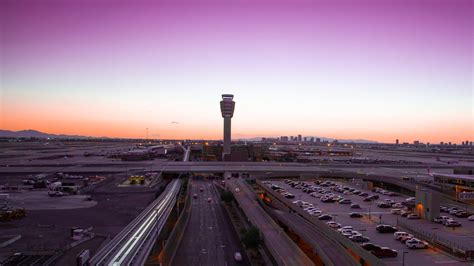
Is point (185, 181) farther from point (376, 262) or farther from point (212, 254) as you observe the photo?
point (376, 262)

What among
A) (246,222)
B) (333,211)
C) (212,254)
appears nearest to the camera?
(212,254)

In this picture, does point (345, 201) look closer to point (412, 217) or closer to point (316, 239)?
point (412, 217)

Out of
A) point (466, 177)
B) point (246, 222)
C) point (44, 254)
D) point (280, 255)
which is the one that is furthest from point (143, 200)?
point (466, 177)

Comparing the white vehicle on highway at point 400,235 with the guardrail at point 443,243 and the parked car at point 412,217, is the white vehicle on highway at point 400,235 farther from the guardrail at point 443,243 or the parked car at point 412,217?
the parked car at point 412,217

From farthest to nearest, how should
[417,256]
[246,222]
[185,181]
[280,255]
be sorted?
1. [185,181]
2. [246,222]
3. [417,256]
4. [280,255]

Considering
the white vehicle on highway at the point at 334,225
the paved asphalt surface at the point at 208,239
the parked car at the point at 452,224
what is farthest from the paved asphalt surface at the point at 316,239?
the parked car at the point at 452,224

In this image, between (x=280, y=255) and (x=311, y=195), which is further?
(x=311, y=195)

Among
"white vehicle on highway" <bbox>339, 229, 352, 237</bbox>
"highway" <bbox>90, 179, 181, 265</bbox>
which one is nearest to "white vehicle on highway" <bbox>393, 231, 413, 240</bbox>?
"white vehicle on highway" <bbox>339, 229, 352, 237</bbox>

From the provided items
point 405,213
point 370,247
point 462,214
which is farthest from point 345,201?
point 370,247
